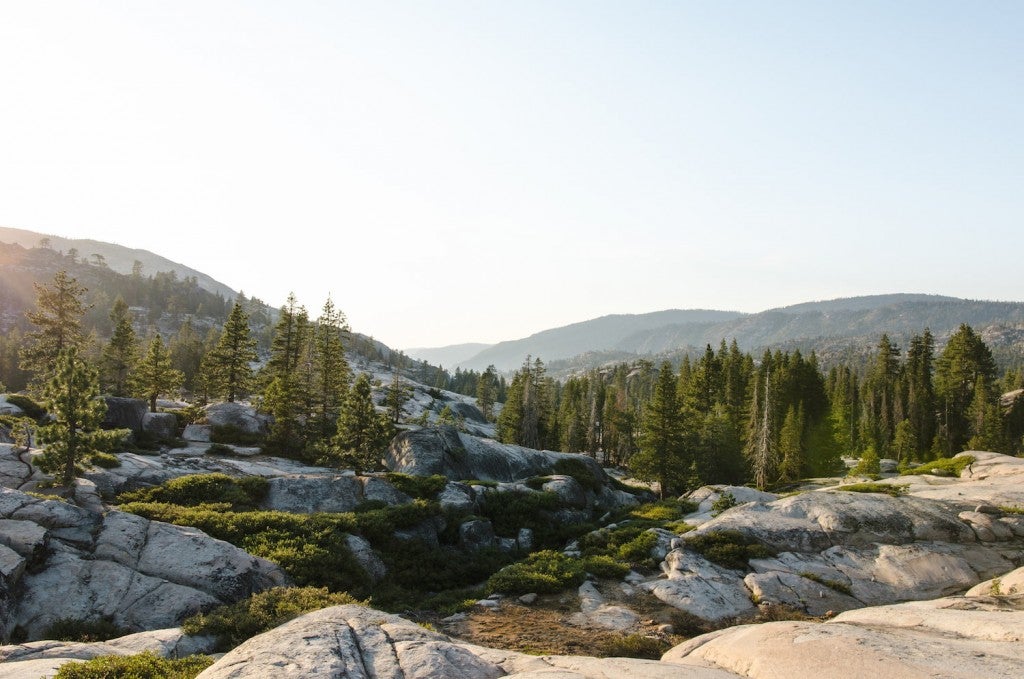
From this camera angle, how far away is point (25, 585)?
14875 millimetres

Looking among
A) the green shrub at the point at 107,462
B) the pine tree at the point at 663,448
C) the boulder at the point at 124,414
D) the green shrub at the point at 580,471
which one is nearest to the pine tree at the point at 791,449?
the pine tree at the point at 663,448

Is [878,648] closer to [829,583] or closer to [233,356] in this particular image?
[829,583]

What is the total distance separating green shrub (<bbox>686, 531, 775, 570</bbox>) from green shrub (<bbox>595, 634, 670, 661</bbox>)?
8.59 meters

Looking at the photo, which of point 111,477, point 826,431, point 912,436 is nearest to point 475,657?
point 111,477

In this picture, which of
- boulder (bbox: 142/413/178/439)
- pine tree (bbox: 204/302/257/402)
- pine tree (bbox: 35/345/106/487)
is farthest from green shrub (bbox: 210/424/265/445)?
pine tree (bbox: 35/345/106/487)

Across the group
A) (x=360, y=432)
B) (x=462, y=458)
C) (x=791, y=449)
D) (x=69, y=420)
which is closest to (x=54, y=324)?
(x=360, y=432)

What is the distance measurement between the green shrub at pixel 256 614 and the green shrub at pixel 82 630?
207 cm

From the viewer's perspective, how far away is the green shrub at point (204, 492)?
84.9 feet

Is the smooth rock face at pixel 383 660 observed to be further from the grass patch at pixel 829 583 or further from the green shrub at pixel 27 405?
the green shrub at pixel 27 405

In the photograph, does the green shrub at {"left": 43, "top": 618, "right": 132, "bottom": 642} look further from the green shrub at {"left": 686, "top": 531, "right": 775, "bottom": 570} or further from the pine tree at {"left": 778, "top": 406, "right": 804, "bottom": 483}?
the pine tree at {"left": 778, "top": 406, "right": 804, "bottom": 483}

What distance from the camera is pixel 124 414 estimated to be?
42719mm

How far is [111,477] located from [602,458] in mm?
84113

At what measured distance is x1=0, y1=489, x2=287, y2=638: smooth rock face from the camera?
14875mm

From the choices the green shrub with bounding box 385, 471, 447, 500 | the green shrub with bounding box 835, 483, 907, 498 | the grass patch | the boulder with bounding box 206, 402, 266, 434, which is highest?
the boulder with bounding box 206, 402, 266, 434
